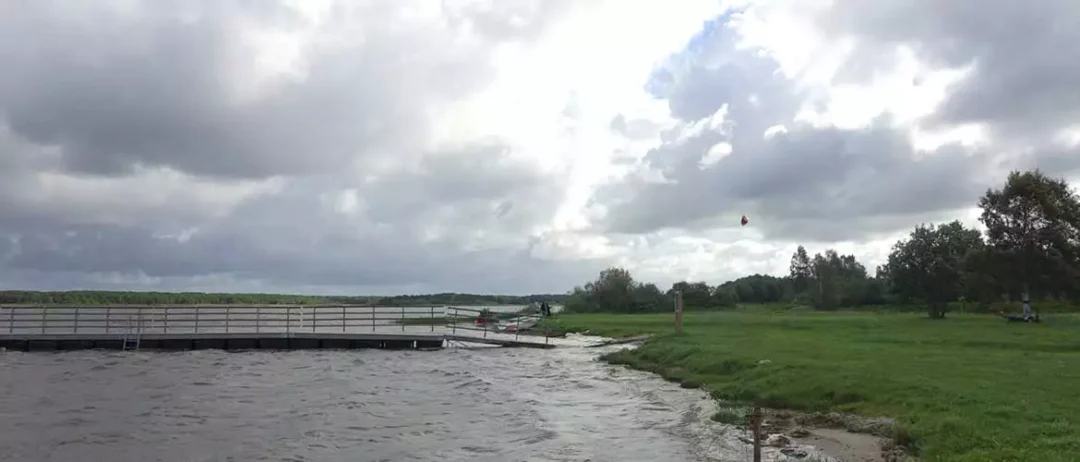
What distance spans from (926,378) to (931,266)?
4221 cm

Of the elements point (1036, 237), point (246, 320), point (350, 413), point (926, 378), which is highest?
point (1036, 237)

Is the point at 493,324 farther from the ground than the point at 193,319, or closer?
closer

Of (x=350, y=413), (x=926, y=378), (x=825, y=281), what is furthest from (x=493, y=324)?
(x=825, y=281)

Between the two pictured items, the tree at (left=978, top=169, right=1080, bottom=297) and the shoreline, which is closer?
the shoreline

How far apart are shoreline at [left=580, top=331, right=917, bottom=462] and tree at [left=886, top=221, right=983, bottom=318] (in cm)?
4212

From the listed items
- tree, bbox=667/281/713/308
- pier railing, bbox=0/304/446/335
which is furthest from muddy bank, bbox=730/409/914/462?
tree, bbox=667/281/713/308

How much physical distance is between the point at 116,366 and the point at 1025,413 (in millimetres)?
32854

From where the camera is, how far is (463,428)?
61.6 ft

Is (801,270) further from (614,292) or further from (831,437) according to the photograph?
(831,437)

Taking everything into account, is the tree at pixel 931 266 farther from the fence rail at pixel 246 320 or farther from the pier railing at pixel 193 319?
the pier railing at pixel 193 319

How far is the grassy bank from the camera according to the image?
1203 cm

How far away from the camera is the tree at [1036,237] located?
4528 centimetres

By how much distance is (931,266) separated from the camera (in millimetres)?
56031

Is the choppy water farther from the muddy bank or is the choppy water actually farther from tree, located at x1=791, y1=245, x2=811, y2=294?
tree, located at x1=791, y1=245, x2=811, y2=294
